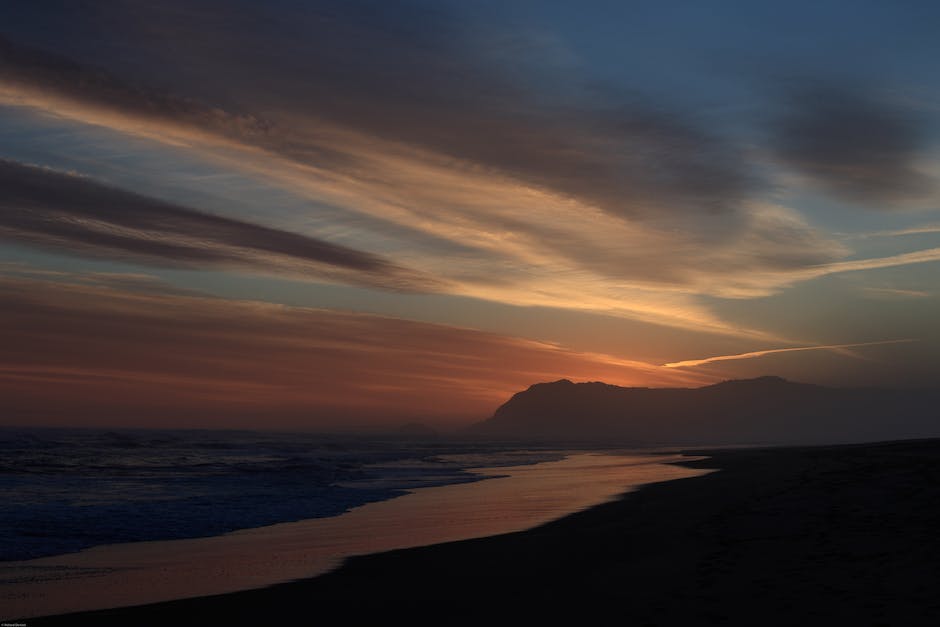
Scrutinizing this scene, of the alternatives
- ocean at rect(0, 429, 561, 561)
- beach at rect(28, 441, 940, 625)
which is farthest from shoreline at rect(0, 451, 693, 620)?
ocean at rect(0, 429, 561, 561)

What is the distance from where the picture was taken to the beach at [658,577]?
8695mm

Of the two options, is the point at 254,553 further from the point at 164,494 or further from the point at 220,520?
the point at 164,494

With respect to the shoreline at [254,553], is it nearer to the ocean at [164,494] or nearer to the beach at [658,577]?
the beach at [658,577]

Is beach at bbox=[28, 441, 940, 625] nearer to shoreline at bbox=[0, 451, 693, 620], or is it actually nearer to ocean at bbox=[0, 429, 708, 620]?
shoreline at bbox=[0, 451, 693, 620]

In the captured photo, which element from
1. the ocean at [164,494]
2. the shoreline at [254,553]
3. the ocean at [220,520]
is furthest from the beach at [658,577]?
the ocean at [164,494]

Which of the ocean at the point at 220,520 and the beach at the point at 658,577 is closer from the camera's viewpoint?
the beach at the point at 658,577

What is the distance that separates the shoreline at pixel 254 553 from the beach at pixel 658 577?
78 cm

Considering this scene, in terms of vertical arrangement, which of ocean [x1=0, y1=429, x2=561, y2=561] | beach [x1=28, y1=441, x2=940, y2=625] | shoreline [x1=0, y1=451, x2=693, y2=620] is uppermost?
beach [x1=28, y1=441, x2=940, y2=625]

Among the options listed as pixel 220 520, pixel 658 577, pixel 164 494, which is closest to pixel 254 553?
pixel 220 520

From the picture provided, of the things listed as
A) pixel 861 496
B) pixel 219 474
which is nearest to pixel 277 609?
pixel 861 496

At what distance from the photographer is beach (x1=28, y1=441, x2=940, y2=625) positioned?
8695 mm

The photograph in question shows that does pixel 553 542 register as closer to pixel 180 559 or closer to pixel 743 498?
pixel 180 559

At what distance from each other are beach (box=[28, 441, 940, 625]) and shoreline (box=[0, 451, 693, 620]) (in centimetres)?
78

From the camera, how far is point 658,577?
422 inches
